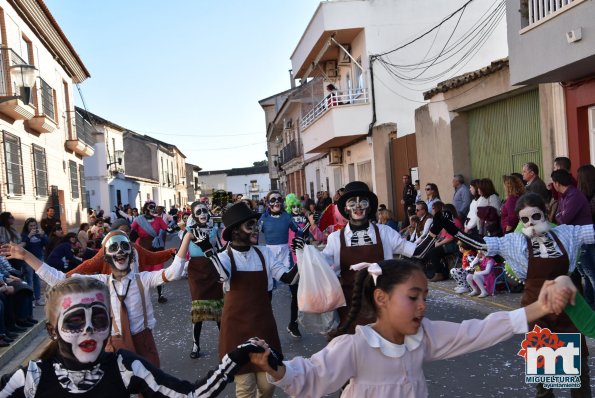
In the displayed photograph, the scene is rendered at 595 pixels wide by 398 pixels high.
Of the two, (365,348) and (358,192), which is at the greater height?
(358,192)

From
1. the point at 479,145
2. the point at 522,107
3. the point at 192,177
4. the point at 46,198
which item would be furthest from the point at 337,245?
the point at 192,177

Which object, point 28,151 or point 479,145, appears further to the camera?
point 28,151

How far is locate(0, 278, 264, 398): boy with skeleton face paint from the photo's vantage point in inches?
110

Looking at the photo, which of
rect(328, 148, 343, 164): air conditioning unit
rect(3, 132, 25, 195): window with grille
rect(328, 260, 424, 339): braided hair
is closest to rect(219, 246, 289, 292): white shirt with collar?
rect(328, 260, 424, 339): braided hair

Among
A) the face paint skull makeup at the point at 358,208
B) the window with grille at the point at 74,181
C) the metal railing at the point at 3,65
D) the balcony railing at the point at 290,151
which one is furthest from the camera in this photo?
the balcony railing at the point at 290,151

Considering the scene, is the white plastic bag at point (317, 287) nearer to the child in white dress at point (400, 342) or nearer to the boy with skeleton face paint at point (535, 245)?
the boy with skeleton face paint at point (535, 245)

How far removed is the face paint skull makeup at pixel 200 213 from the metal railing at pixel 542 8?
22.9 ft

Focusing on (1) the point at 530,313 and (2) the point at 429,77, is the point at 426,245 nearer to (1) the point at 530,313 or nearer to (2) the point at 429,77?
(1) the point at 530,313

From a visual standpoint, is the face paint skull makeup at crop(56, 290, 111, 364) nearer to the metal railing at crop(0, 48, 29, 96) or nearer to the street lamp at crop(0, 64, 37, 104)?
the street lamp at crop(0, 64, 37, 104)

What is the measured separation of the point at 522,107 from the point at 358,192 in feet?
29.9

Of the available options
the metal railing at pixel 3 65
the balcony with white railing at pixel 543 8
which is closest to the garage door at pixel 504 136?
the balcony with white railing at pixel 543 8

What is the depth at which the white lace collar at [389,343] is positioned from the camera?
9.87 feet

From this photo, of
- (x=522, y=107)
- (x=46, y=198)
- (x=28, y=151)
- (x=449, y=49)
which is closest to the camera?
(x=522, y=107)

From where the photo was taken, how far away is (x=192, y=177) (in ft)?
323
